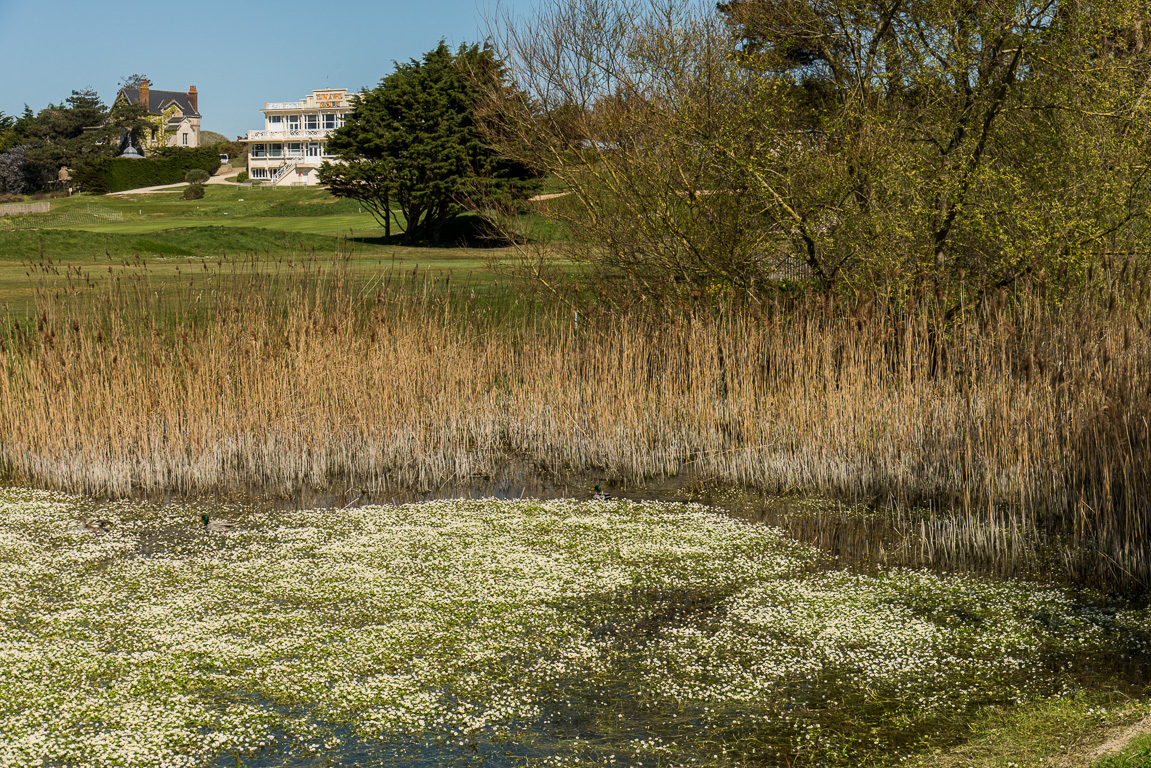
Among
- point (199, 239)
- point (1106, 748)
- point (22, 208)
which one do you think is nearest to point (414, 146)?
point (199, 239)

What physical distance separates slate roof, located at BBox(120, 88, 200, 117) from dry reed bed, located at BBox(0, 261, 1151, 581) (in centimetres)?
9927

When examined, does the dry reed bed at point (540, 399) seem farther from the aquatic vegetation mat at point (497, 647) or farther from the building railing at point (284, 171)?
the building railing at point (284, 171)

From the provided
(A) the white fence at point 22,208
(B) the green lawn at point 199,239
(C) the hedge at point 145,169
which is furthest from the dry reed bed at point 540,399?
(C) the hedge at point 145,169

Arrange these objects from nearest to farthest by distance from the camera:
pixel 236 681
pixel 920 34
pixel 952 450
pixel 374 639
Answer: pixel 236 681 → pixel 374 639 → pixel 952 450 → pixel 920 34

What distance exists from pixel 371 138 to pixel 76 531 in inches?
1328

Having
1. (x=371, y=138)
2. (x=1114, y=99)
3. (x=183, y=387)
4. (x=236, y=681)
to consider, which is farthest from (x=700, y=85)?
(x=371, y=138)

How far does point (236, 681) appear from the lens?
4.50 m

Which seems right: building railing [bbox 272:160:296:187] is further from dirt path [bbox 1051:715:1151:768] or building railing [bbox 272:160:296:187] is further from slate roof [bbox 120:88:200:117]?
dirt path [bbox 1051:715:1151:768]

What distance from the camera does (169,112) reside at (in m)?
97.8

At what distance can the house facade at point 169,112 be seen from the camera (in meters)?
89.3

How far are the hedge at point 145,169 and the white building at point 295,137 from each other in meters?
4.28

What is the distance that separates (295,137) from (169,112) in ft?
57.3

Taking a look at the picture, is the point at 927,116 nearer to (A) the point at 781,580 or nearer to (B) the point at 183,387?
(A) the point at 781,580

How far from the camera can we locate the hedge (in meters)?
66.5
